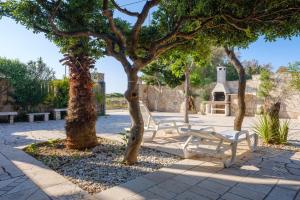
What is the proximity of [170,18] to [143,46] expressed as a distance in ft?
2.87

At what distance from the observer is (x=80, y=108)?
5.24m

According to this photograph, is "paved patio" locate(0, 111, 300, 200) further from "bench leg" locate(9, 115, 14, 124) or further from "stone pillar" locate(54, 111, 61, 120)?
"stone pillar" locate(54, 111, 61, 120)

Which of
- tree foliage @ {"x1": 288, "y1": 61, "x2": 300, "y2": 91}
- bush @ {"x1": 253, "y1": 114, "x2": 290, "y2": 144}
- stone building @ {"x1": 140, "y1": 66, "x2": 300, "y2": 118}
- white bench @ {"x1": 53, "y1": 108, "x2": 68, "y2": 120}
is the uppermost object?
tree foliage @ {"x1": 288, "y1": 61, "x2": 300, "y2": 91}

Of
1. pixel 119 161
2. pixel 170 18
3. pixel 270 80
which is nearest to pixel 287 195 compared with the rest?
pixel 119 161

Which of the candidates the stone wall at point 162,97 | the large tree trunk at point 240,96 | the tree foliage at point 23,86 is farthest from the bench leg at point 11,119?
the stone wall at point 162,97

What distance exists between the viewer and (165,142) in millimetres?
6207

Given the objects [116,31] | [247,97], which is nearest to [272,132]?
[116,31]

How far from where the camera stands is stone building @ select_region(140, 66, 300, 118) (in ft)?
49.2

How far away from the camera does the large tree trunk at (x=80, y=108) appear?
5184 millimetres

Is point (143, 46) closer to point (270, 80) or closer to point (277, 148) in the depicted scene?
point (277, 148)

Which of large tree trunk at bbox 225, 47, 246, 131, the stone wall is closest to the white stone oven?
Result: the stone wall

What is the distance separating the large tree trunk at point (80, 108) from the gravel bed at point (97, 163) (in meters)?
0.25

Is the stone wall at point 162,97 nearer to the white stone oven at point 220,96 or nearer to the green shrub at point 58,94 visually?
the white stone oven at point 220,96

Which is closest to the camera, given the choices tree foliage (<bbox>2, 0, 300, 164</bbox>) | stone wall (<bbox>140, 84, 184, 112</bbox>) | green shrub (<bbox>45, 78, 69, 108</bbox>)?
tree foliage (<bbox>2, 0, 300, 164</bbox>)
